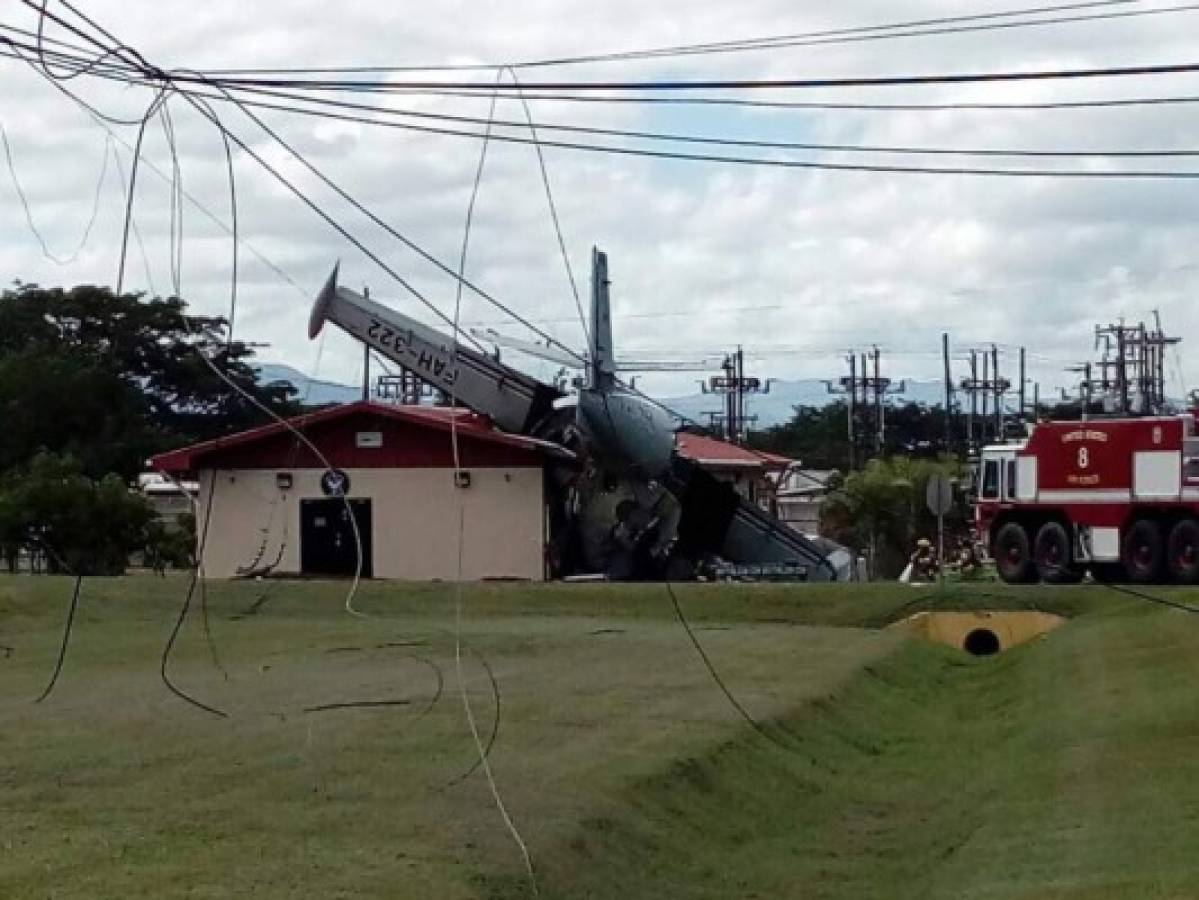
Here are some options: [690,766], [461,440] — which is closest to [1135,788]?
[690,766]

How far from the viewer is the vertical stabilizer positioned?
4958cm

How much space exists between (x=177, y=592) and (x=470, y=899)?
30064mm

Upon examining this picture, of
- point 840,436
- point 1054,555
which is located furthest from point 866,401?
point 1054,555

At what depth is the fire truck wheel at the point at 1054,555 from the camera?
153 feet

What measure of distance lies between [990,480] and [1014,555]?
1.80 m

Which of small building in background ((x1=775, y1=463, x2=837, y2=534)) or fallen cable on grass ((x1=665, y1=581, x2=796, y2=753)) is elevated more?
small building in background ((x1=775, y1=463, x2=837, y2=534))

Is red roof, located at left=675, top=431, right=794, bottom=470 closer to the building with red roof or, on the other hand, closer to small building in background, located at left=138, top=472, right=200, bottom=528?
the building with red roof

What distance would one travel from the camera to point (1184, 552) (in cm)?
4416

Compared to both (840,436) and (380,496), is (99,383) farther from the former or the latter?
(840,436)

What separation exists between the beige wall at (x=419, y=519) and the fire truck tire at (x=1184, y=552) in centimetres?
1579

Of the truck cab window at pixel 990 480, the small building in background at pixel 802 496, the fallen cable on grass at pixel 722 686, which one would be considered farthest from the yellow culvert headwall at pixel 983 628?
the small building in background at pixel 802 496

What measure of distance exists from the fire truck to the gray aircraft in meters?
7.03

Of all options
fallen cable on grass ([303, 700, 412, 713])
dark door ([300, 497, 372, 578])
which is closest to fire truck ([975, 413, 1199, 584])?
dark door ([300, 497, 372, 578])

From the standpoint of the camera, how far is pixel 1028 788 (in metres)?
20.7
